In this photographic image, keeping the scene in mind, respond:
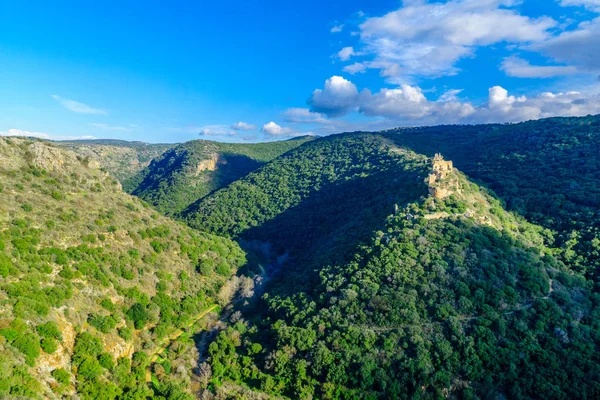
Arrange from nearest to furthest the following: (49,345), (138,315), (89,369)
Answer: (49,345) < (89,369) < (138,315)

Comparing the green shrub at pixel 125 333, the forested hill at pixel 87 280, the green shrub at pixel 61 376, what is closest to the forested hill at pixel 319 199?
the forested hill at pixel 87 280

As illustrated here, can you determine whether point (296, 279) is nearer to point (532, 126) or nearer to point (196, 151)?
point (532, 126)

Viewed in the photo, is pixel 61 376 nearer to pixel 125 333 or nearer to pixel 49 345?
pixel 49 345

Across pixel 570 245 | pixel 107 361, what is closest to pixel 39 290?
pixel 107 361

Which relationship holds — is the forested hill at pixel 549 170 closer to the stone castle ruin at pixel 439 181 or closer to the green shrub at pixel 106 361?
the stone castle ruin at pixel 439 181

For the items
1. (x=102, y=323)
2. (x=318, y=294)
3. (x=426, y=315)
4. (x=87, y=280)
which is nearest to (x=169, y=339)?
(x=102, y=323)

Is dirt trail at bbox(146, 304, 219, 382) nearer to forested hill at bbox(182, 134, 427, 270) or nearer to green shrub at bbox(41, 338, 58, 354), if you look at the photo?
green shrub at bbox(41, 338, 58, 354)

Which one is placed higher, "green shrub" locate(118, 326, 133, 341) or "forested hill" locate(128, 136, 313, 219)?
"forested hill" locate(128, 136, 313, 219)

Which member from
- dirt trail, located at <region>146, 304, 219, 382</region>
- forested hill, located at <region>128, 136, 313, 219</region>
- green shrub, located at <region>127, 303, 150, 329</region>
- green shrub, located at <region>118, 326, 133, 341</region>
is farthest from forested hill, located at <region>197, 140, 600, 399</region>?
forested hill, located at <region>128, 136, 313, 219</region>
